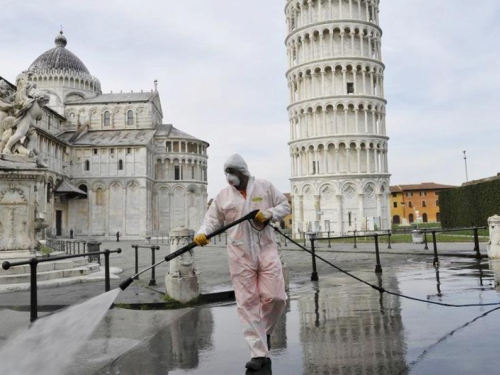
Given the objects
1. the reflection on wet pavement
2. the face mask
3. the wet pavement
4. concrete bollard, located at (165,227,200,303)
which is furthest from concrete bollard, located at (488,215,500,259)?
the face mask

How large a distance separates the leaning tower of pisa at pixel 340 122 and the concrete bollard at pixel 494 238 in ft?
134

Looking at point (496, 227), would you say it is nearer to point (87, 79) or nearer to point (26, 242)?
point (26, 242)

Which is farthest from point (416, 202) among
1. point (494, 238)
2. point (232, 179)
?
point (232, 179)

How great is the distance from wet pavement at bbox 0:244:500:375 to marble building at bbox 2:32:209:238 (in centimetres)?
5217

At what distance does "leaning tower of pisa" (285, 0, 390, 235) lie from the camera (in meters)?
55.6

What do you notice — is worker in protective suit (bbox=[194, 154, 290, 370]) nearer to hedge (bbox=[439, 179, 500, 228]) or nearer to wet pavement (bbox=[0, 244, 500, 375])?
wet pavement (bbox=[0, 244, 500, 375])

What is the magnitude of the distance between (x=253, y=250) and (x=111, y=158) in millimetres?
63419

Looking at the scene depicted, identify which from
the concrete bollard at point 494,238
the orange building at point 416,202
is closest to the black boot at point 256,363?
the concrete bollard at point 494,238

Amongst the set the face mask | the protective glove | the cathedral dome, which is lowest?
the protective glove

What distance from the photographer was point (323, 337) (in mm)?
5301

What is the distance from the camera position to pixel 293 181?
59.1m

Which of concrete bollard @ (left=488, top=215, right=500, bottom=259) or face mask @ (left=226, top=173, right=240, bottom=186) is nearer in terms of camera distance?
face mask @ (left=226, top=173, right=240, bottom=186)

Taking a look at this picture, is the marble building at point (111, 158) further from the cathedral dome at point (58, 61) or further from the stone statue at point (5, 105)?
the stone statue at point (5, 105)

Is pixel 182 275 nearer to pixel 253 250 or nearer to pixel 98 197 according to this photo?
pixel 253 250
